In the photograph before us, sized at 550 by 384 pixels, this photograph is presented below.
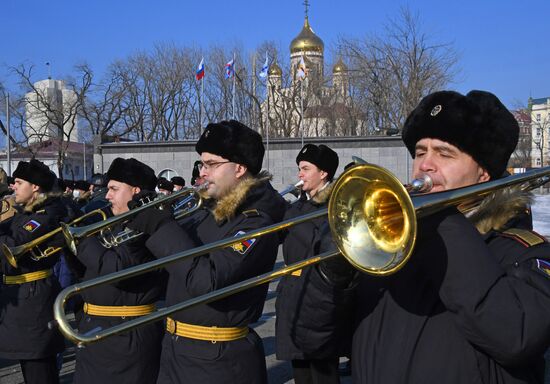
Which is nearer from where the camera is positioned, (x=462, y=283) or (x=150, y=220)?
(x=462, y=283)

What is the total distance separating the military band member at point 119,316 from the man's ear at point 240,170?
69 centimetres

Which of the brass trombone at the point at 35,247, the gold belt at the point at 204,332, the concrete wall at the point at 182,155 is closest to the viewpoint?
the gold belt at the point at 204,332

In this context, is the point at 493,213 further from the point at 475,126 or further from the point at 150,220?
the point at 150,220

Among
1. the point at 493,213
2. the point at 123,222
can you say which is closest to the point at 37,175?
the point at 123,222

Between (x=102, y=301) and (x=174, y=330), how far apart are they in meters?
0.85

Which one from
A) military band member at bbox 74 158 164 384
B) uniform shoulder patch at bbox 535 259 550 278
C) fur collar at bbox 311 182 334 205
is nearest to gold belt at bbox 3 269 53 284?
military band member at bbox 74 158 164 384

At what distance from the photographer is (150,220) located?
321cm

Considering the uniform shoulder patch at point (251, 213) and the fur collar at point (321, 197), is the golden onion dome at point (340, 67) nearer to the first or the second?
the fur collar at point (321, 197)

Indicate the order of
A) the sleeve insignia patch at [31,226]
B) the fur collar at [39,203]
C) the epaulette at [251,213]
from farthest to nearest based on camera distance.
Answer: the fur collar at [39,203]
the sleeve insignia patch at [31,226]
the epaulette at [251,213]

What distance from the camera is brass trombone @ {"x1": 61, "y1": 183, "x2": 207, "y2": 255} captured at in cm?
345

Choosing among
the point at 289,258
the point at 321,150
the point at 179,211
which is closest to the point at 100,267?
the point at 179,211

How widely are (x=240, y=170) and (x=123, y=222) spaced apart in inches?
29.1

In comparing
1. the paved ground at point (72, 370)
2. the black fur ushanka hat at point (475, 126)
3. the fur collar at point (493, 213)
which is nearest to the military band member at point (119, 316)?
the black fur ushanka hat at point (475, 126)

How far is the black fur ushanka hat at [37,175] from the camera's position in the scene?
5.51 m
